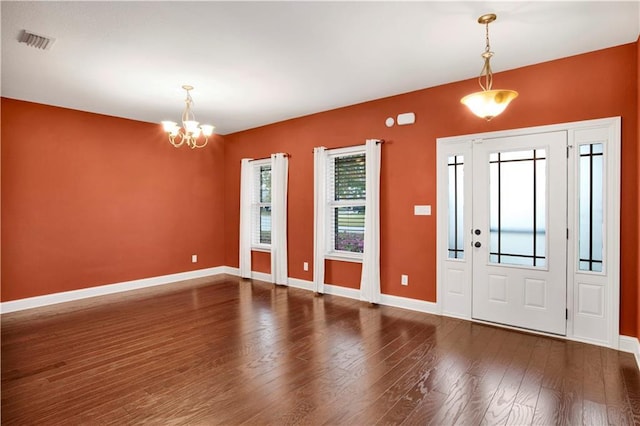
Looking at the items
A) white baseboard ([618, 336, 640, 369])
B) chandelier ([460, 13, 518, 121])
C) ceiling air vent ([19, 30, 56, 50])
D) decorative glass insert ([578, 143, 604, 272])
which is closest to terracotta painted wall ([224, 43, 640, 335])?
white baseboard ([618, 336, 640, 369])

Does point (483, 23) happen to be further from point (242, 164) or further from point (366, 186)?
point (242, 164)

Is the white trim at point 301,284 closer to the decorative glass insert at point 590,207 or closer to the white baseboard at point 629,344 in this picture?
the decorative glass insert at point 590,207

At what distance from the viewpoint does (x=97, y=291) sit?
5375 mm

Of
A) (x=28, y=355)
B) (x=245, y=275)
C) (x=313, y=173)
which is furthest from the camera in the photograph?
(x=245, y=275)

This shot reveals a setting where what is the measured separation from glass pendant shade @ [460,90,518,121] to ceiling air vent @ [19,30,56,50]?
3.66 meters

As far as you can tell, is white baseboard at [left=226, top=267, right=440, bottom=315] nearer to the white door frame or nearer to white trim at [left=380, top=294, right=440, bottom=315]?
white trim at [left=380, top=294, right=440, bottom=315]

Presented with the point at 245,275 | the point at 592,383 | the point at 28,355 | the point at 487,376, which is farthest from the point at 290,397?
the point at 245,275

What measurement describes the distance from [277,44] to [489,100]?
75.9 inches

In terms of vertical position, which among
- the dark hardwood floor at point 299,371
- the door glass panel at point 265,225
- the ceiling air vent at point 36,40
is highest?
the ceiling air vent at point 36,40

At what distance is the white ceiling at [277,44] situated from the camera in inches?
106

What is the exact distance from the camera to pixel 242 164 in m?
6.64

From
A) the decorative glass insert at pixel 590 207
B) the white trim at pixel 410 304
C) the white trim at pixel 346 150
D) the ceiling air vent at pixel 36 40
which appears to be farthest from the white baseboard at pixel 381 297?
the ceiling air vent at pixel 36 40

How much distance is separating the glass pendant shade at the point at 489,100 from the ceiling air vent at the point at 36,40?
12.0 ft

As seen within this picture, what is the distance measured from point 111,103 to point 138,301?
2.88 m
